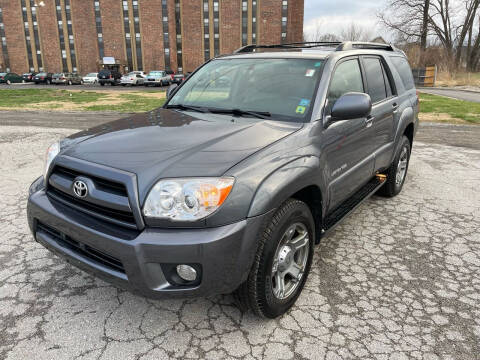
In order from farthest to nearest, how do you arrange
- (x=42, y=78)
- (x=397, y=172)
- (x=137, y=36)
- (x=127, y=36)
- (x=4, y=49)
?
(x=4, y=49), (x=127, y=36), (x=137, y=36), (x=42, y=78), (x=397, y=172)

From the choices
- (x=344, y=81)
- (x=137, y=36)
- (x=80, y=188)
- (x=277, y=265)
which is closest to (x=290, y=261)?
(x=277, y=265)

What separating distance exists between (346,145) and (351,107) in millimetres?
476

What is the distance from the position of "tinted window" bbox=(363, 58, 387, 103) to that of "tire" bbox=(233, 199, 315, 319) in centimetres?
187

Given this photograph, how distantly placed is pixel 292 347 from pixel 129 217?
126cm

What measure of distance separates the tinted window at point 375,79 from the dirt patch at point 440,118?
8.47 meters

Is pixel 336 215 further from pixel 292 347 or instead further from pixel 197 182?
pixel 197 182

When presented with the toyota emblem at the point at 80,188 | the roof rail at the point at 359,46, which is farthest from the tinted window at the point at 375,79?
the toyota emblem at the point at 80,188

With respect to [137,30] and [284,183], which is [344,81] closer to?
[284,183]

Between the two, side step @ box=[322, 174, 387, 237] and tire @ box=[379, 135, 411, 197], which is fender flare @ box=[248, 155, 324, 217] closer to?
side step @ box=[322, 174, 387, 237]

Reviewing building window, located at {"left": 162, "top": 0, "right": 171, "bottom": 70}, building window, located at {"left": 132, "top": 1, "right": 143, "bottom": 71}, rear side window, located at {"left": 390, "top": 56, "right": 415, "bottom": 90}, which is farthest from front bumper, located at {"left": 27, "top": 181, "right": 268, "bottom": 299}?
building window, located at {"left": 132, "top": 1, "right": 143, "bottom": 71}

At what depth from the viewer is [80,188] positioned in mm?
2209

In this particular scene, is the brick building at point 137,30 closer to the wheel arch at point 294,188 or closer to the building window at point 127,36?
the building window at point 127,36

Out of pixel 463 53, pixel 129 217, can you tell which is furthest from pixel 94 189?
pixel 463 53

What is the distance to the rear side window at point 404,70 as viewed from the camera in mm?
4523
